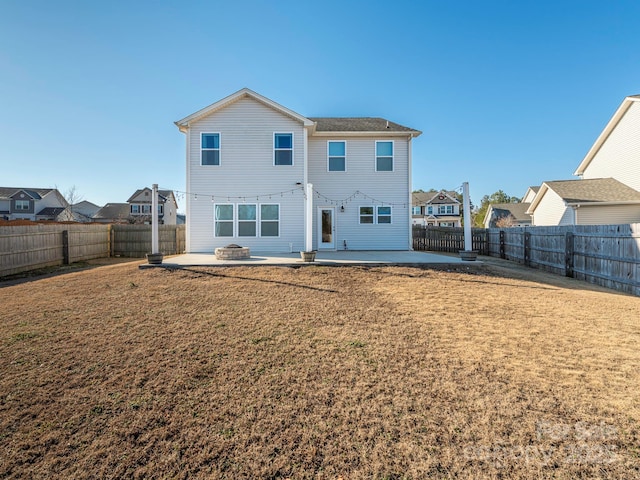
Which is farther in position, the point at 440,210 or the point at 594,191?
the point at 440,210

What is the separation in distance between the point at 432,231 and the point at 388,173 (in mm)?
6150

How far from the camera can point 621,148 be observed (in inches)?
737

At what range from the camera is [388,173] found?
15.0 metres

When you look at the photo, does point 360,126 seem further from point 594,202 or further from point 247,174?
point 594,202

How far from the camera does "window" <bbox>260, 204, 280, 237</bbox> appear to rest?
13680 millimetres

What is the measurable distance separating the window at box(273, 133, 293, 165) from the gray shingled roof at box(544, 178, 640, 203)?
54.4ft

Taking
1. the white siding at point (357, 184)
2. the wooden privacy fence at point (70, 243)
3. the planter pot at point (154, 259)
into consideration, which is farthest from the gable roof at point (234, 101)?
the wooden privacy fence at point (70, 243)

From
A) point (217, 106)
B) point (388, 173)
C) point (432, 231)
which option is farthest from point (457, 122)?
point (217, 106)

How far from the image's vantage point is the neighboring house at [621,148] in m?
17.5

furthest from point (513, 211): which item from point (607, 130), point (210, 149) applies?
point (210, 149)

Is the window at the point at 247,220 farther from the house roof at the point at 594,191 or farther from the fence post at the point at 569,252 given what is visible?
the house roof at the point at 594,191

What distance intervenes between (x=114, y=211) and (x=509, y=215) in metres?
61.7

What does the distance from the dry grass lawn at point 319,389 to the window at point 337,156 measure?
9.77 m

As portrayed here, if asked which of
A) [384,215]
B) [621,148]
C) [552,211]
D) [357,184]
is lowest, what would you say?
[384,215]
